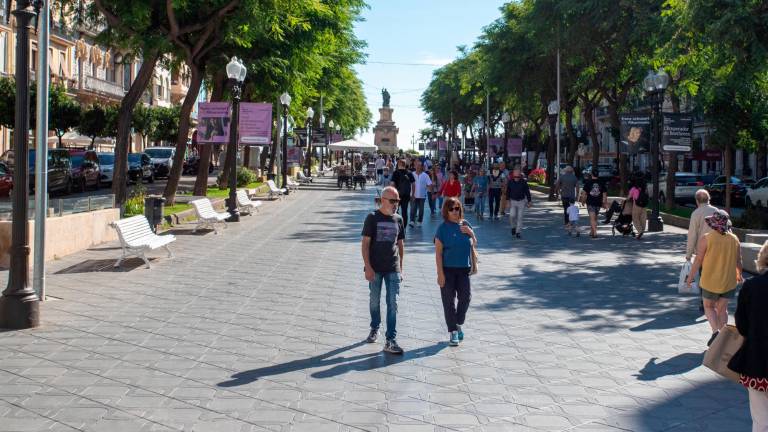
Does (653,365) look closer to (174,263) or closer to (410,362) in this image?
(410,362)

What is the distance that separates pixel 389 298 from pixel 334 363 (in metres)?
0.90

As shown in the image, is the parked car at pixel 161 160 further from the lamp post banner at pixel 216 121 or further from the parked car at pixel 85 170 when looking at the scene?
the lamp post banner at pixel 216 121

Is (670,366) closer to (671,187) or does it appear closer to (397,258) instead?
(397,258)

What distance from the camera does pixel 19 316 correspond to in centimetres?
947

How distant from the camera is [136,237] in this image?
14672 mm

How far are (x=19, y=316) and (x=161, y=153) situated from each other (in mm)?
41942

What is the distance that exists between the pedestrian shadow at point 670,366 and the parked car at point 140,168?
117 feet

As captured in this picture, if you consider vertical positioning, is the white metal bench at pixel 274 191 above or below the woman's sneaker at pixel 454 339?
Answer: above

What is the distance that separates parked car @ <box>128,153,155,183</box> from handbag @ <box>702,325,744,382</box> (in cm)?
3834

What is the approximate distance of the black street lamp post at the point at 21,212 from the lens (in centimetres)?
948

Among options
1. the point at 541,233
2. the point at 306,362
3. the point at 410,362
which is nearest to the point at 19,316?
the point at 306,362

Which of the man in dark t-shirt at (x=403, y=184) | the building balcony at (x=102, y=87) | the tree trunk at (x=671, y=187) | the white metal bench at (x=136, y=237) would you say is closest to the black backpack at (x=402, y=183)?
the man in dark t-shirt at (x=403, y=184)

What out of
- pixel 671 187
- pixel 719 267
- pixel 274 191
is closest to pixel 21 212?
pixel 719 267

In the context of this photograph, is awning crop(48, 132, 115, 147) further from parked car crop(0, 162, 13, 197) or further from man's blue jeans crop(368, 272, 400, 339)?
man's blue jeans crop(368, 272, 400, 339)
